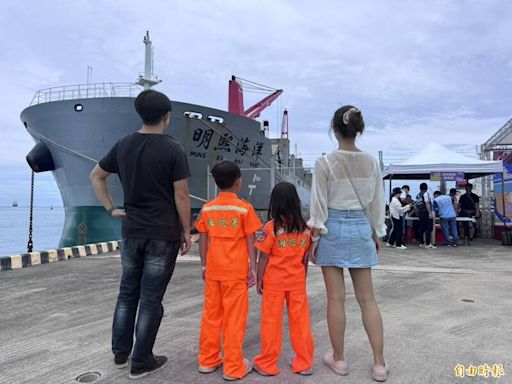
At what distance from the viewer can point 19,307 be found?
13.4 ft

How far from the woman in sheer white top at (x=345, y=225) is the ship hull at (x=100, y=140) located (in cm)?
1078

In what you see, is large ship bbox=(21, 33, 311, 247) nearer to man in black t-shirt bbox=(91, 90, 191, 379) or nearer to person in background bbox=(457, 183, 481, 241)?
person in background bbox=(457, 183, 481, 241)

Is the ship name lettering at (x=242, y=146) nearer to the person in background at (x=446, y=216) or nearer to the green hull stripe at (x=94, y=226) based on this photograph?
the green hull stripe at (x=94, y=226)

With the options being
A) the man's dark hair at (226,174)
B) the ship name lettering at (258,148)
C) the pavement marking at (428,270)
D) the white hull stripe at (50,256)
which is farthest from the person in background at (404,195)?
the ship name lettering at (258,148)

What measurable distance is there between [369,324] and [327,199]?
30.9 inches

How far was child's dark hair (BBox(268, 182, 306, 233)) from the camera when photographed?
2.43m

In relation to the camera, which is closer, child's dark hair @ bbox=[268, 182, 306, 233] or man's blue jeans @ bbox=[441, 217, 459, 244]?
child's dark hair @ bbox=[268, 182, 306, 233]

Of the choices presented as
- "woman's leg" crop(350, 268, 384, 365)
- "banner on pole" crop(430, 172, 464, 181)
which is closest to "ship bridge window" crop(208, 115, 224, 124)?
"banner on pole" crop(430, 172, 464, 181)

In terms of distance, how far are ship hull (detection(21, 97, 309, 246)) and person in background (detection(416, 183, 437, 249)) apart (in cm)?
570

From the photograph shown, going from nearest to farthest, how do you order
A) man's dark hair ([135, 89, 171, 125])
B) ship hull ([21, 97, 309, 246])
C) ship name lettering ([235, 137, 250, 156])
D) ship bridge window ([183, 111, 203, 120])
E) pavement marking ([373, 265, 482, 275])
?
man's dark hair ([135, 89, 171, 125]) < pavement marking ([373, 265, 482, 275]) < ship hull ([21, 97, 309, 246]) < ship bridge window ([183, 111, 203, 120]) < ship name lettering ([235, 137, 250, 156])

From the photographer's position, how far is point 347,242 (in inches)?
91.7

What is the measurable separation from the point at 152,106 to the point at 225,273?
3.68ft

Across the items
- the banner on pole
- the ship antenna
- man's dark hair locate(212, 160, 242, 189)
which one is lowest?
man's dark hair locate(212, 160, 242, 189)

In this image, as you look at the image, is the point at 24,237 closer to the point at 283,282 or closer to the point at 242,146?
the point at 242,146
